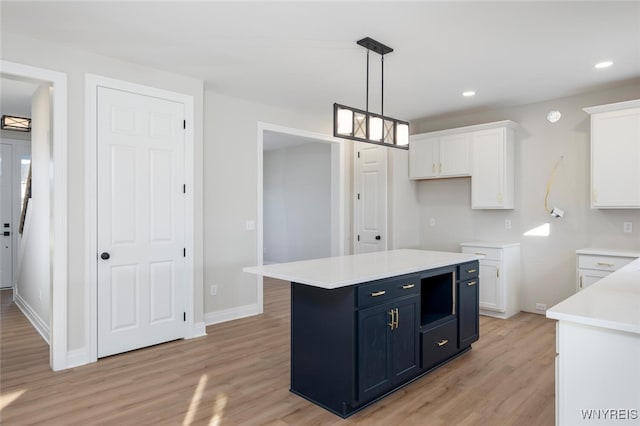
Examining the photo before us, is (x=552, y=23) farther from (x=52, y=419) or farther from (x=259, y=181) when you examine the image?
(x=52, y=419)

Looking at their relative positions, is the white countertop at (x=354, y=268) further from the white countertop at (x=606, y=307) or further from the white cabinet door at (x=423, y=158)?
the white cabinet door at (x=423, y=158)

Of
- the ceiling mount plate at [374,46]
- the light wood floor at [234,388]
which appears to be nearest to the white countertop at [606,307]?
the light wood floor at [234,388]

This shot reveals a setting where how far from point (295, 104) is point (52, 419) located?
155 inches

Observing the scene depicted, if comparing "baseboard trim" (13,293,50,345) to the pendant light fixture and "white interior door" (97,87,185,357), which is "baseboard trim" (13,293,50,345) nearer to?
"white interior door" (97,87,185,357)

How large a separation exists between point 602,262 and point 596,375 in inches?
119

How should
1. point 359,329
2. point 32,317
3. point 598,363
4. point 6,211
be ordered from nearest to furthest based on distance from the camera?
point 598,363 → point 359,329 → point 32,317 → point 6,211

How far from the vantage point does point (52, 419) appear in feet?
8.05

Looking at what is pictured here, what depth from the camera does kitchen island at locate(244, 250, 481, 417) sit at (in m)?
2.48

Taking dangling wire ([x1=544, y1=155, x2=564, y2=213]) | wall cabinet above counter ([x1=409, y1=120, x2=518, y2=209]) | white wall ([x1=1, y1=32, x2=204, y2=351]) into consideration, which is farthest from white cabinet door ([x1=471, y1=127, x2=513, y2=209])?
white wall ([x1=1, y1=32, x2=204, y2=351])

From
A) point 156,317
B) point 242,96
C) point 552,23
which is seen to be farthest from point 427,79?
point 156,317

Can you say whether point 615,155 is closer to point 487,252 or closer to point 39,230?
point 487,252

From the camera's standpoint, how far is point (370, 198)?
598 cm

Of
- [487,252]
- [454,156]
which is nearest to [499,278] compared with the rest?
[487,252]

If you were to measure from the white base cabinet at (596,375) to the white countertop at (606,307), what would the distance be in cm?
6
